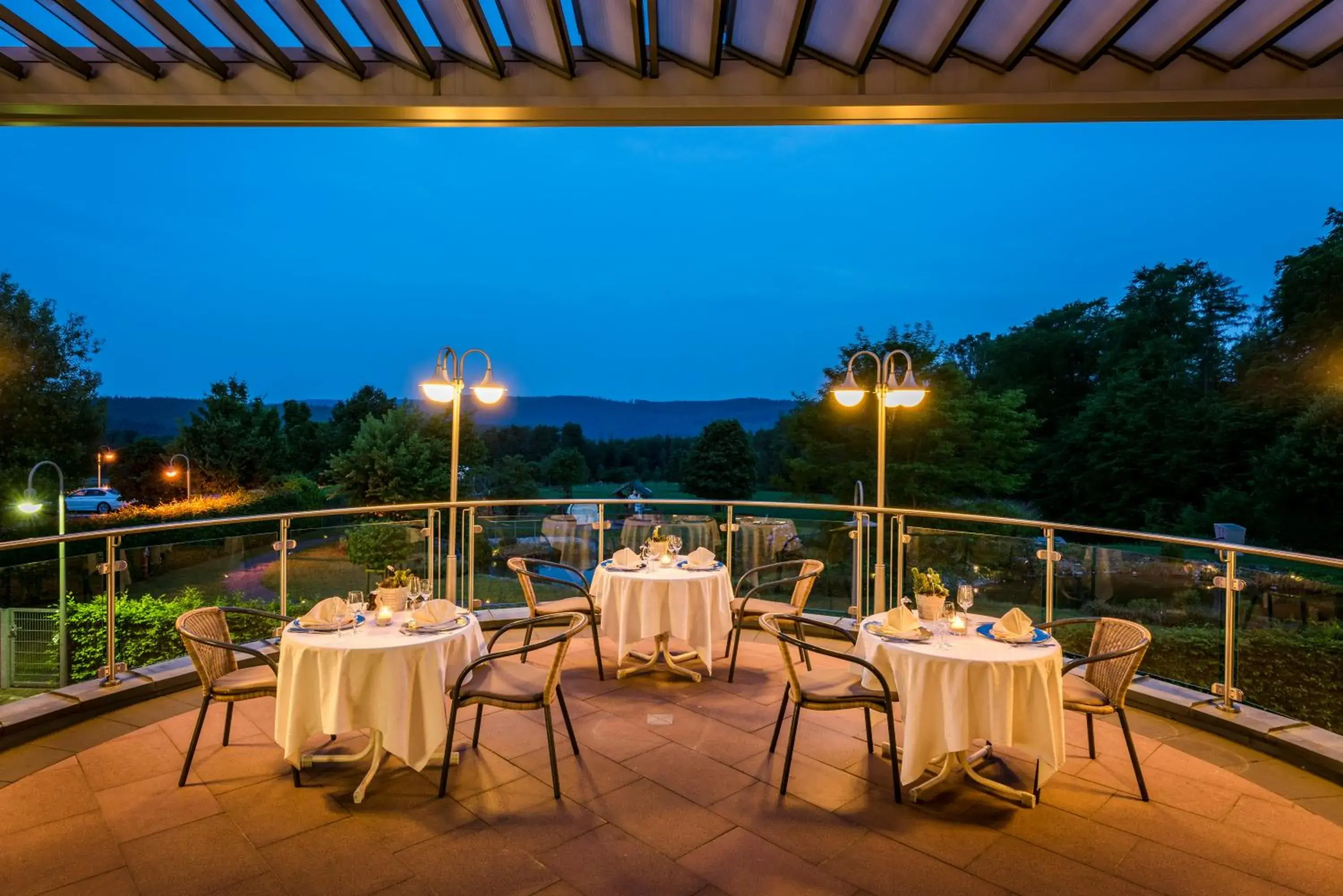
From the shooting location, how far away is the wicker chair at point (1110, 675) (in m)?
3.35

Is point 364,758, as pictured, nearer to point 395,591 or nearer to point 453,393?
point 395,591

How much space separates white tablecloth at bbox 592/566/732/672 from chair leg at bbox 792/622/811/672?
0.58 m

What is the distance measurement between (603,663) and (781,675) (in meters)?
1.25

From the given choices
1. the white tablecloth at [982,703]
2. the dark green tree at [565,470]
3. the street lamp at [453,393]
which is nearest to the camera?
the white tablecloth at [982,703]

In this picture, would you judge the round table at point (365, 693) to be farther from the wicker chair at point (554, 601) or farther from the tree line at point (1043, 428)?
the tree line at point (1043, 428)

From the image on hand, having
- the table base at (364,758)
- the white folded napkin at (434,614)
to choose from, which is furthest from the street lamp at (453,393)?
the table base at (364,758)

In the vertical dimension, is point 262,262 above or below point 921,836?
above

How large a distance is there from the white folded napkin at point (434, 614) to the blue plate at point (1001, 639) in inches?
101

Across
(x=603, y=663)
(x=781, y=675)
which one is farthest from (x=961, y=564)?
(x=603, y=663)

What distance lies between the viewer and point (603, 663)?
5453 mm

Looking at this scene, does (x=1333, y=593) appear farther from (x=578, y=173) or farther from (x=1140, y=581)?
(x=578, y=173)

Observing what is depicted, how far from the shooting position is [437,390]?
233 inches

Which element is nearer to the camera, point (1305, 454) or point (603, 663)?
point (603, 663)

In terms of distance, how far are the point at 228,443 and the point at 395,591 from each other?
3345cm
